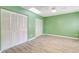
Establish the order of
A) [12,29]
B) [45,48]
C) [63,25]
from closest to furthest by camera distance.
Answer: [45,48], [12,29], [63,25]

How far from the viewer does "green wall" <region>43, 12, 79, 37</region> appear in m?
5.30

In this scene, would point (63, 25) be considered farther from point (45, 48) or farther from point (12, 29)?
point (12, 29)

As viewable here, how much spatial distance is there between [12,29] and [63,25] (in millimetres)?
4177

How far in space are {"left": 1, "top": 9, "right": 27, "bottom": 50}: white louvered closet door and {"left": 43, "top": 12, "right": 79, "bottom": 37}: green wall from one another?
322cm

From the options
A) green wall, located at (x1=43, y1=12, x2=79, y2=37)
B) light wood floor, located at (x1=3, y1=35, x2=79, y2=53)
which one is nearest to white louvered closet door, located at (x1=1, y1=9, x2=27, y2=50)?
light wood floor, located at (x1=3, y1=35, x2=79, y2=53)

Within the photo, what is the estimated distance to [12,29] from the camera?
3.32 metres

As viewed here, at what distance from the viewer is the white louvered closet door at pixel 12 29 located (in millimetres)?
2834

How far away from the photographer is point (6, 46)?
118 inches

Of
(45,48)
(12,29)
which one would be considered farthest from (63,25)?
(12,29)

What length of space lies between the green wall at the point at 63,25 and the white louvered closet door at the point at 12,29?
322cm

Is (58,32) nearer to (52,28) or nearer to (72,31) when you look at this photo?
(52,28)

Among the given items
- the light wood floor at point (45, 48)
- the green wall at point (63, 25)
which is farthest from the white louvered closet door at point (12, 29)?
the green wall at point (63, 25)
